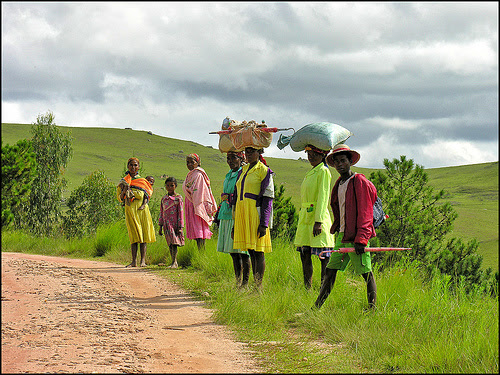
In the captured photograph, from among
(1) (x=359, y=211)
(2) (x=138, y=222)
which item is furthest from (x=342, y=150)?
(2) (x=138, y=222)

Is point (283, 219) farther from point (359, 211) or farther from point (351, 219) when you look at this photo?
point (359, 211)

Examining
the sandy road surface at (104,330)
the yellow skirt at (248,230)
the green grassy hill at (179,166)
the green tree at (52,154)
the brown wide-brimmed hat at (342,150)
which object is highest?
the green grassy hill at (179,166)

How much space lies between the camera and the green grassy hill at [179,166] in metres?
71.9

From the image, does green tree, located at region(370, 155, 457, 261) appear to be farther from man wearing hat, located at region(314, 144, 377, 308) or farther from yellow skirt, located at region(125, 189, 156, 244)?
man wearing hat, located at region(314, 144, 377, 308)

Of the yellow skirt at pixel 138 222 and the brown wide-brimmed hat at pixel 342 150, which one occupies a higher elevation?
the brown wide-brimmed hat at pixel 342 150

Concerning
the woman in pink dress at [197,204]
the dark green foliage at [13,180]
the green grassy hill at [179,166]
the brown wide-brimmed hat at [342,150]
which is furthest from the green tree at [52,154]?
the green grassy hill at [179,166]

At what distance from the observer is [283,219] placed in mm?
12961

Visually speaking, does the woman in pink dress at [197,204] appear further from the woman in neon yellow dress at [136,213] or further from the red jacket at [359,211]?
the red jacket at [359,211]

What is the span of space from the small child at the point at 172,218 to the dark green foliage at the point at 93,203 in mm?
10973

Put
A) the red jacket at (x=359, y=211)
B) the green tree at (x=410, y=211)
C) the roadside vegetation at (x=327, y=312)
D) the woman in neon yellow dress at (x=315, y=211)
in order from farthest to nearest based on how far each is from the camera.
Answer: the green tree at (x=410, y=211), the woman in neon yellow dress at (x=315, y=211), the red jacket at (x=359, y=211), the roadside vegetation at (x=327, y=312)

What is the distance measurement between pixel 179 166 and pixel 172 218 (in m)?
82.8

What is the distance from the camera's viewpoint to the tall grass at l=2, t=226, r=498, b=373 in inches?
174

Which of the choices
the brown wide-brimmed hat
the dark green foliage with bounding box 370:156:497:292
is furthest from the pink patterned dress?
the brown wide-brimmed hat

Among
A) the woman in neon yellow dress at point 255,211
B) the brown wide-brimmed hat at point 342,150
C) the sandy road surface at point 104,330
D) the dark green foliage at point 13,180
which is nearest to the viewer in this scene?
the dark green foliage at point 13,180
